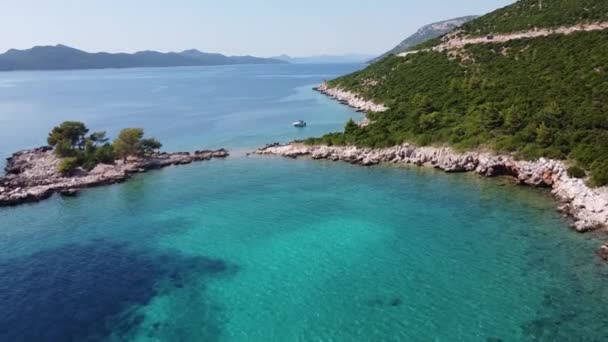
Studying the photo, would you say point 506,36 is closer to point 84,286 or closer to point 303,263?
point 303,263

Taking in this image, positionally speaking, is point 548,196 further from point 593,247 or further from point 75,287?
point 75,287

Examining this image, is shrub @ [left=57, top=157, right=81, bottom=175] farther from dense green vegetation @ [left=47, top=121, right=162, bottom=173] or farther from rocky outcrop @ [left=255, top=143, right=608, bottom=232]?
rocky outcrop @ [left=255, top=143, right=608, bottom=232]

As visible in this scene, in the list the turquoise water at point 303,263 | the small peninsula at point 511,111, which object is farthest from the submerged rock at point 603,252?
the turquoise water at point 303,263

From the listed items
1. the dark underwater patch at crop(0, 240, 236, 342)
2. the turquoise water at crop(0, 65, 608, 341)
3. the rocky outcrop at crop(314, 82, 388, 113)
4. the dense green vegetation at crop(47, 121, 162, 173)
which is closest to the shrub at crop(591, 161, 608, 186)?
the turquoise water at crop(0, 65, 608, 341)

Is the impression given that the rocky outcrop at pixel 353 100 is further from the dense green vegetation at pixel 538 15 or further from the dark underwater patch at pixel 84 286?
the dark underwater patch at pixel 84 286

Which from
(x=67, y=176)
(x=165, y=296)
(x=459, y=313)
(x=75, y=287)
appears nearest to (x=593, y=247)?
(x=459, y=313)
